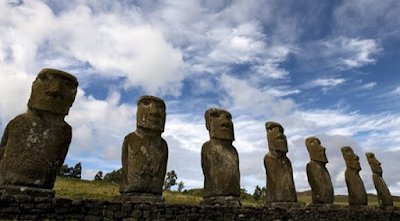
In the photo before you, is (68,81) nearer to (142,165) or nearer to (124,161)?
(124,161)

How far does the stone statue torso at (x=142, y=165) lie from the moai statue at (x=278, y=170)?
20.6ft

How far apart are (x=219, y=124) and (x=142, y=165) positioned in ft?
14.5

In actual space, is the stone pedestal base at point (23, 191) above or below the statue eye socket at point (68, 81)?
below

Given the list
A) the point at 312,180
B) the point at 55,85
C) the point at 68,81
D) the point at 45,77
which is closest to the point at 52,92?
the point at 55,85

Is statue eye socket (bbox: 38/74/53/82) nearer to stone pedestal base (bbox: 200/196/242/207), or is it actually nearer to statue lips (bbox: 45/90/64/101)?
statue lips (bbox: 45/90/64/101)

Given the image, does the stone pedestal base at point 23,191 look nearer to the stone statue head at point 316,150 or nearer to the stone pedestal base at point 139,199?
the stone pedestal base at point 139,199

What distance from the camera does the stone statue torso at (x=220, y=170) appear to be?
48.9 feet

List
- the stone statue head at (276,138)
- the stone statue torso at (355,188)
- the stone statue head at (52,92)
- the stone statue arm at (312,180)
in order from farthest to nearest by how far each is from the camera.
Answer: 1. the stone statue torso at (355,188)
2. the stone statue arm at (312,180)
3. the stone statue head at (276,138)
4. the stone statue head at (52,92)

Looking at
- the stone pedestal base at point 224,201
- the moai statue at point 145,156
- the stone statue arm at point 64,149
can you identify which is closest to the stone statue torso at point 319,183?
the stone pedestal base at point 224,201

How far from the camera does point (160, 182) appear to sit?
13133 mm

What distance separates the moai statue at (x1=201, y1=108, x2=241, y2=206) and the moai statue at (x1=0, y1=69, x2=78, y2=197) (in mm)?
5877

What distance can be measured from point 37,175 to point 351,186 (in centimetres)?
1853

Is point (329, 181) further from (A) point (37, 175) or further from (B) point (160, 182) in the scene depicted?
(A) point (37, 175)

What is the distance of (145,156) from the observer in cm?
1307
